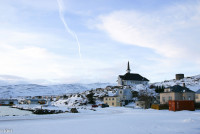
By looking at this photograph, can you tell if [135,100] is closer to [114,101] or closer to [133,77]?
[114,101]

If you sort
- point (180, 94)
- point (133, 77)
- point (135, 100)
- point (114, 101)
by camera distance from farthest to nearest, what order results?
point (133, 77)
point (135, 100)
point (114, 101)
point (180, 94)

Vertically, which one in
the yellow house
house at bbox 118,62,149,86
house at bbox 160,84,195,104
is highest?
house at bbox 118,62,149,86

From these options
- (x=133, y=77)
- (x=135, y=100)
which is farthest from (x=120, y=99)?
(x=133, y=77)

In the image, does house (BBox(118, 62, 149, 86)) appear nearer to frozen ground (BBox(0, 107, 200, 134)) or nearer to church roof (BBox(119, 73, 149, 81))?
church roof (BBox(119, 73, 149, 81))

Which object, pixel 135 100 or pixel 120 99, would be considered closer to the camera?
pixel 120 99

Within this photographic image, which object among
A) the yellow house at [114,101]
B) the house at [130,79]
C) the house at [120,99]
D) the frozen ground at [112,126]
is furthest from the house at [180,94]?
the house at [130,79]

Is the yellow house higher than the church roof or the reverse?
the reverse

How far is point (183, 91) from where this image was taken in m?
61.6

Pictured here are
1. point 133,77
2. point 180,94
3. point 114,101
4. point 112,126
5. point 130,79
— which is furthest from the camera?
point 133,77

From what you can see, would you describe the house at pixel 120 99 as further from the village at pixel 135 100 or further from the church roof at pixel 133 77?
the church roof at pixel 133 77

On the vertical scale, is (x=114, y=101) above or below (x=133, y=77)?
below

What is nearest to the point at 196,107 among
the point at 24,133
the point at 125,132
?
the point at 125,132

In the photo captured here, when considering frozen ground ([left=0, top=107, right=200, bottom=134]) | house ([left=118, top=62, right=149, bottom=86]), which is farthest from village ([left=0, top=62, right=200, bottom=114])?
frozen ground ([left=0, top=107, right=200, bottom=134])

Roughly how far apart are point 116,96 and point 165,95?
20875 millimetres
